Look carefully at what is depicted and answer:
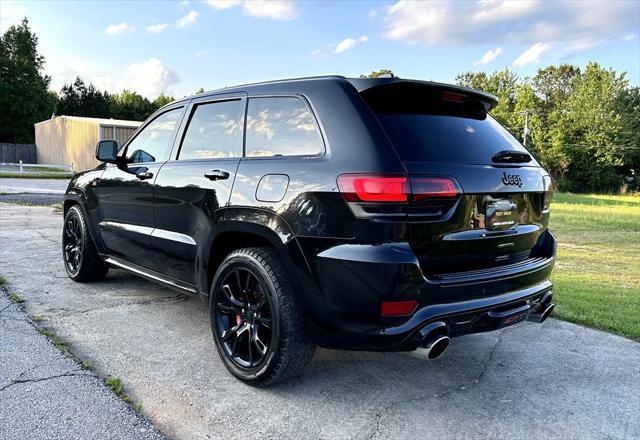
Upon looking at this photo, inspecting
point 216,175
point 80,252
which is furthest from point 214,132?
point 80,252

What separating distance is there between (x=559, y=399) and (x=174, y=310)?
3119 millimetres

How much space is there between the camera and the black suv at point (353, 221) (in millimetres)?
2410

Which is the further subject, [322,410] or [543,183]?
[543,183]

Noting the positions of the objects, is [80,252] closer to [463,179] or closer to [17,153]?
[463,179]

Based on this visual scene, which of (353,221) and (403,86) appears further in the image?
(403,86)

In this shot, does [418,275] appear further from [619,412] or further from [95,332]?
[95,332]

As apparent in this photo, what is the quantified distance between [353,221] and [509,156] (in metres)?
1.17

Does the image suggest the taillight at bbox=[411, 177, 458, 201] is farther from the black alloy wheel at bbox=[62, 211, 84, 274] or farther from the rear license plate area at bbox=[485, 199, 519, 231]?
the black alloy wheel at bbox=[62, 211, 84, 274]

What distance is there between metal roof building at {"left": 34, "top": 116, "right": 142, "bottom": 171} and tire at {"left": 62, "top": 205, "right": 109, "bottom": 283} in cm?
2680

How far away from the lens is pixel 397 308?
2400 millimetres

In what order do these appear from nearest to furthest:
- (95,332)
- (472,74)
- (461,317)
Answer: (461,317), (95,332), (472,74)

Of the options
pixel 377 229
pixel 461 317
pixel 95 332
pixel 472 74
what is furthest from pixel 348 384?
pixel 472 74

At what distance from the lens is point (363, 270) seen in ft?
7.79

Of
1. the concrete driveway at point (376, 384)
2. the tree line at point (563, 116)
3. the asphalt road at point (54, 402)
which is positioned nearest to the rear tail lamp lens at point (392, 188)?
the concrete driveway at point (376, 384)
